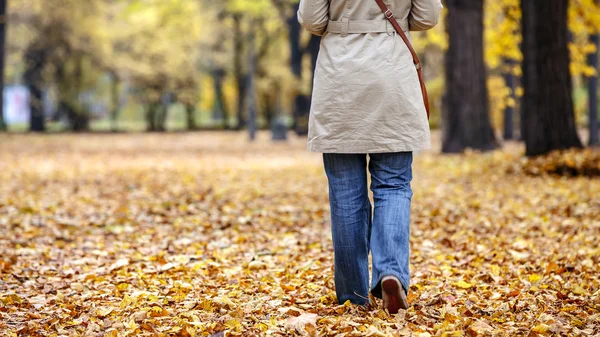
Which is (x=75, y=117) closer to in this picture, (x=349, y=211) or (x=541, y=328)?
(x=349, y=211)

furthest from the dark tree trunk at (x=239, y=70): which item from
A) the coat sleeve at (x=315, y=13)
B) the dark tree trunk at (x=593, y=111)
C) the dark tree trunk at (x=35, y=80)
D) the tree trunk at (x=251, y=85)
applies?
the coat sleeve at (x=315, y=13)

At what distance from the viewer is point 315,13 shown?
161 inches

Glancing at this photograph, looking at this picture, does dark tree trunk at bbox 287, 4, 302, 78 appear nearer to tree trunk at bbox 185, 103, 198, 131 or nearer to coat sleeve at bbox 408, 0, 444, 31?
tree trunk at bbox 185, 103, 198, 131

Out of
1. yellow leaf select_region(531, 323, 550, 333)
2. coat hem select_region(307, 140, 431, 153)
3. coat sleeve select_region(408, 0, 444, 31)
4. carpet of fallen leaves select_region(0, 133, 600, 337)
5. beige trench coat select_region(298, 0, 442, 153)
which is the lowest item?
carpet of fallen leaves select_region(0, 133, 600, 337)

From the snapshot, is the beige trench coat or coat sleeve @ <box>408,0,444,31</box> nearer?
the beige trench coat

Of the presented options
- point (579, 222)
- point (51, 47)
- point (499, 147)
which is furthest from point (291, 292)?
point (51, 47)

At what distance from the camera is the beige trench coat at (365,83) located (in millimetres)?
3975

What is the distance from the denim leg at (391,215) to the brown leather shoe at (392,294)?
0.05 meters

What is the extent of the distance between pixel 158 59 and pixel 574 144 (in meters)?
32.7

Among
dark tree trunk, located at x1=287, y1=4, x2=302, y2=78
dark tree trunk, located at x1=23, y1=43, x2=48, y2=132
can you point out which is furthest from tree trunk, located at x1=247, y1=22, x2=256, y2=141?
dark tree trunk, located at x1=23, y1=43, x2=48, y2=132

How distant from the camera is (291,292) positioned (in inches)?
196

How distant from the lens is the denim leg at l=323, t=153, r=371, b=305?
4.12 m

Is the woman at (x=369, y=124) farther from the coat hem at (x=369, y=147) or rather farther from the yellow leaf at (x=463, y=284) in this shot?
the yellow leaf at (x=463, y=284)

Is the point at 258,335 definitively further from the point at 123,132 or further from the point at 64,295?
the point at 123,132
